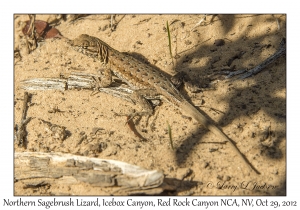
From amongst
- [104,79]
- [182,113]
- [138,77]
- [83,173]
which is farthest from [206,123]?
[104,79]

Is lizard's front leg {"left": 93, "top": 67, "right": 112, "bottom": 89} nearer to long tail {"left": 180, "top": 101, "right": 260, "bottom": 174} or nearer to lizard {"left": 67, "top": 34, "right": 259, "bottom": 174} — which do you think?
lizard {"left": 67, "top": 34, "right": 259, "bottom": 174}

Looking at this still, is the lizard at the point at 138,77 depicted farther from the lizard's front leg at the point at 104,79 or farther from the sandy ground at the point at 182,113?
the sandy ground at the point at 182,113

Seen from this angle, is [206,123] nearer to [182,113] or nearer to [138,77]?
[182,113]

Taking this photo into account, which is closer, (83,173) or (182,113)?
(83,173)

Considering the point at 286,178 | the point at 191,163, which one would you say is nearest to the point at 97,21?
the point at 191,163

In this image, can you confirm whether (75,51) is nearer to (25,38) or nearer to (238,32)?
(25,38)

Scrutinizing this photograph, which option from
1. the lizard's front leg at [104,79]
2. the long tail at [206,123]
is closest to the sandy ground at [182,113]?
the long tail at [206,123]
